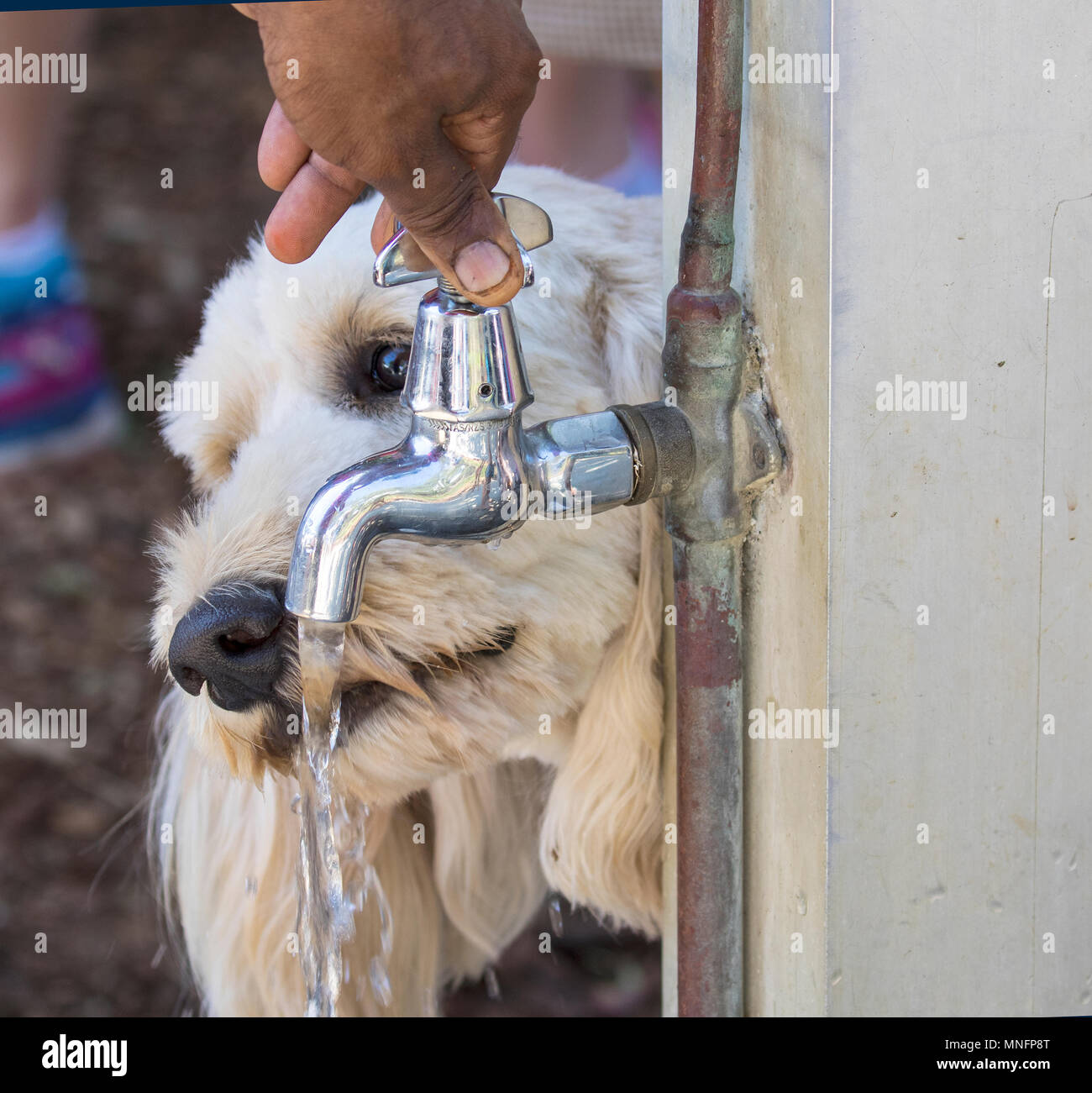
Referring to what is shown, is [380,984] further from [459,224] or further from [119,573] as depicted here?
[119,573]

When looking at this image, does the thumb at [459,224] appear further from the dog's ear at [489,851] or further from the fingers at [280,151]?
the dog's ear at [489,851]

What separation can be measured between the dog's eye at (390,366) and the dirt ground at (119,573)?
58.4 inches

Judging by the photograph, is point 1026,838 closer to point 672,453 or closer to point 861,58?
point 672,453

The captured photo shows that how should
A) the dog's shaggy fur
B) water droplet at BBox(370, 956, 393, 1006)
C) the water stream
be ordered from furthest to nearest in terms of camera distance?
water droplet at BBox(370, 956, 393, 1006) → the dog's shaggy fur → the water stream

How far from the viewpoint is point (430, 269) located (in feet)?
2.78

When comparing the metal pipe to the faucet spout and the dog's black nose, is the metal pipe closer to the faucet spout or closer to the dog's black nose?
the faucet spout

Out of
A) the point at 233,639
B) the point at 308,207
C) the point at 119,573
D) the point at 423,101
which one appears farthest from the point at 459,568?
the point at 119,573

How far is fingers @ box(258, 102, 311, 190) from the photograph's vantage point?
3.24ft

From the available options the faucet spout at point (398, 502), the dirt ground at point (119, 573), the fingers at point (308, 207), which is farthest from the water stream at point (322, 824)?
the dirt ground at point (119, 573)

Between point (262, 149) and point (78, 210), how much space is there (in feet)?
8.96

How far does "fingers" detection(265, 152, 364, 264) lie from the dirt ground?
1.67 meters

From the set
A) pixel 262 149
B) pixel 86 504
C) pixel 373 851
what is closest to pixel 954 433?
pixel 262 149

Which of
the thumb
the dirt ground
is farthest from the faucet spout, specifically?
the dirt ground

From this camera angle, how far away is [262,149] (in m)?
1.01
